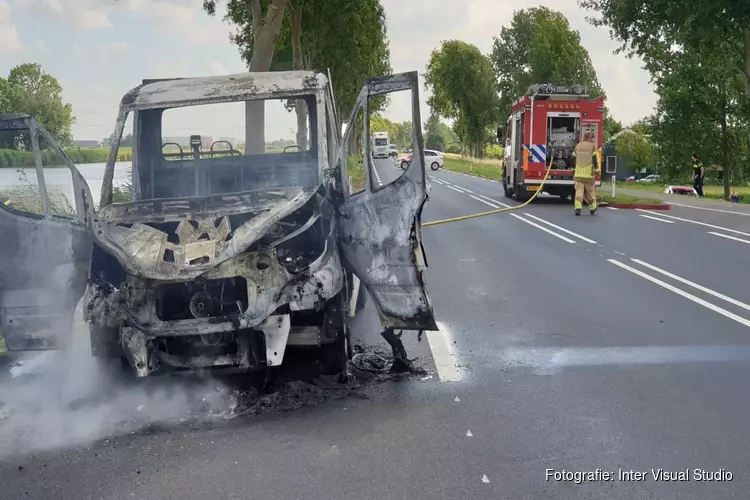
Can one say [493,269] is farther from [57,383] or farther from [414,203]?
[57,383]

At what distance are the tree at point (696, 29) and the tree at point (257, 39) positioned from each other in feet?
38.2

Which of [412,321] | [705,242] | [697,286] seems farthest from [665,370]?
[705,242]

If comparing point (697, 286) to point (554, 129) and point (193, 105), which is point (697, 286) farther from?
point (554, 129)

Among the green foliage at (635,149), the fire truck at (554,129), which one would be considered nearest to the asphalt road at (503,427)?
the fire truck at (554,129)

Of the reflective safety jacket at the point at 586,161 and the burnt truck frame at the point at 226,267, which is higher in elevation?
the reflective safety jacket at the point at 586,161

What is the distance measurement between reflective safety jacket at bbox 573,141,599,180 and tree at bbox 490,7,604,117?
35.4 meters

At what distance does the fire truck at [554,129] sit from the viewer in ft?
73.6

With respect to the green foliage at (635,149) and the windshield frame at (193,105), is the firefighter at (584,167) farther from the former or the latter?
the green foliage at (635,149)

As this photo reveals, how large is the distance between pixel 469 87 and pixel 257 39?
63311 mm

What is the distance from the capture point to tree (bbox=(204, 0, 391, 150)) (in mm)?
26094

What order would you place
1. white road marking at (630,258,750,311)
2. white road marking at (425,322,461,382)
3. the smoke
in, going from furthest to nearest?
white road marking at (630,258,750,311)
white road marking at (425,322,461,382)
the smoke

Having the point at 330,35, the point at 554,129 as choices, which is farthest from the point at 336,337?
the point at 330,35

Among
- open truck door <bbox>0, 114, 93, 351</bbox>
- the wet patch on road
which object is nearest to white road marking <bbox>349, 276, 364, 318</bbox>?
the wet patch on road

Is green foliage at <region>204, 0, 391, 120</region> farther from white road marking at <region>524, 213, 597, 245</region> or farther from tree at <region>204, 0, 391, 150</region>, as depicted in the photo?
white road marking at <region>524, 213, 597, 245</region>
